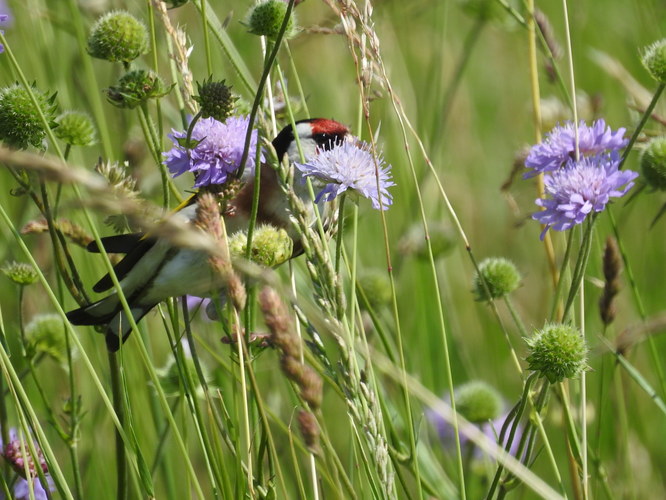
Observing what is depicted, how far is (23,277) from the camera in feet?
5.49

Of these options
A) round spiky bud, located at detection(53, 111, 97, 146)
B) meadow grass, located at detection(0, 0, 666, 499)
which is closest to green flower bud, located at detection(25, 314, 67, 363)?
meadow grass, located at detection(0, 0, 666, 499)

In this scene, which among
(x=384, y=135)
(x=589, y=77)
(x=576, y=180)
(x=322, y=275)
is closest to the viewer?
(x=322, y=275)

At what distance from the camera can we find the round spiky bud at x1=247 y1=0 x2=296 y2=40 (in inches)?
63.0

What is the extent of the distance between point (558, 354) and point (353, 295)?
0.35 metres

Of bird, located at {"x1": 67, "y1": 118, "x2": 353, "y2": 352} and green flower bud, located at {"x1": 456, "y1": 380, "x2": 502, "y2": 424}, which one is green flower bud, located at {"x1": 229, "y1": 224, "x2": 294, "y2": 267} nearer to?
bird, located at {"x1": 67, "y1": 118, "x2": 353, "y2": 352}

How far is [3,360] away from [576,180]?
0.91 meters

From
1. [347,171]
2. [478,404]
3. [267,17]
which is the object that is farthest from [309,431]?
[478,404]

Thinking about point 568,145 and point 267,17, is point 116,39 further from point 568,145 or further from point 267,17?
point 568,145

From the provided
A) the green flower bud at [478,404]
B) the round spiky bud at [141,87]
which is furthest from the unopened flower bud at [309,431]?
the green flower bud at [478,404]

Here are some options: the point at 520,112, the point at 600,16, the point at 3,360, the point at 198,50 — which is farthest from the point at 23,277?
the point at 600,16

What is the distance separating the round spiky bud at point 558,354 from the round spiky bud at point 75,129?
92 cm

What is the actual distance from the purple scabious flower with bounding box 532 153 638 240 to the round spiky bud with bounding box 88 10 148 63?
792 millimetres

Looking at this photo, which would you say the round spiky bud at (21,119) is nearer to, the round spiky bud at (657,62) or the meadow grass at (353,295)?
the meadow grass at (353,295)

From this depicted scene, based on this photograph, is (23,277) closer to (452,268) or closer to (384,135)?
(384,135)
